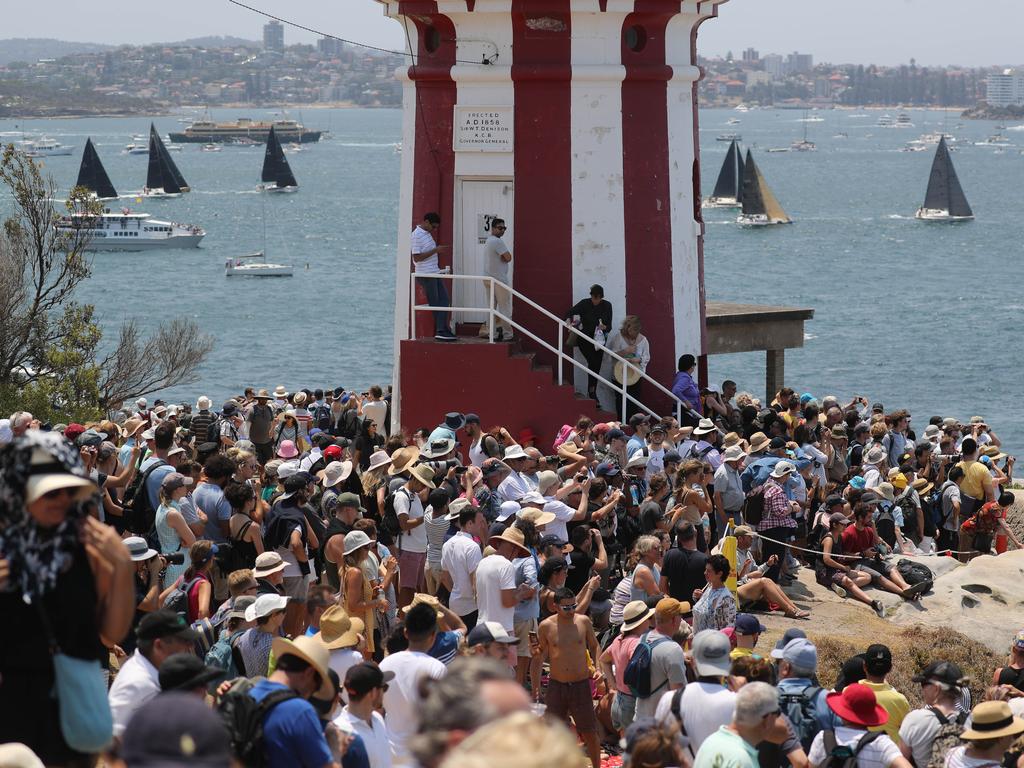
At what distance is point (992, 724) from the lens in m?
8.16

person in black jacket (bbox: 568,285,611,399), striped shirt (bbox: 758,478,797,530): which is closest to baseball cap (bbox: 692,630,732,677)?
striped shirt (bbox: 758,478,797,530)

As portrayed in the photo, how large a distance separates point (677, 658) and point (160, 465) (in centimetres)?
471

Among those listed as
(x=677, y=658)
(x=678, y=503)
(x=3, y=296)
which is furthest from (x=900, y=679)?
(x=3, y=296)

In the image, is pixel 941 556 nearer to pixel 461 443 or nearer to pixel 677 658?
pixel 461 443

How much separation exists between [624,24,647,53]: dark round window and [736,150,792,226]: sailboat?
4986 inches

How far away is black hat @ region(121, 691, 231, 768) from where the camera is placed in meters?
4.68

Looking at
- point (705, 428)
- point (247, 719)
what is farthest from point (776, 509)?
point (247, 719)

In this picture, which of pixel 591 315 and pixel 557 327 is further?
pixel 557 327

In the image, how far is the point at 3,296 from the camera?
3159 cm

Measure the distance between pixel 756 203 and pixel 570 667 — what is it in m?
138

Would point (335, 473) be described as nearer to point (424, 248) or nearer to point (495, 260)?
point (424, 248)

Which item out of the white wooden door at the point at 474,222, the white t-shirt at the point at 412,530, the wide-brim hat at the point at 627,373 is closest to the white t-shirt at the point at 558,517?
Result: the white t-shirt at the point at 412,530

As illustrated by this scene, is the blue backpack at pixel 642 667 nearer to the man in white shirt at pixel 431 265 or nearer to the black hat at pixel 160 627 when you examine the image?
the black hat at pixel 160 627

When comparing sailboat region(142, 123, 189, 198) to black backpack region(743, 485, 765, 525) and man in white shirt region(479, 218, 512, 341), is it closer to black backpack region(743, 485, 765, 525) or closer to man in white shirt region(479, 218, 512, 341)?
man in white shirt region(479, 218, 512, 341)
